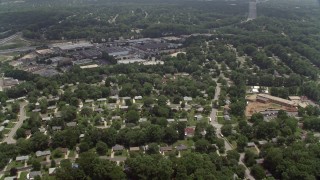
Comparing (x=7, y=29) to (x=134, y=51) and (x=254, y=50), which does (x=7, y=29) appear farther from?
(x=254, y=50)

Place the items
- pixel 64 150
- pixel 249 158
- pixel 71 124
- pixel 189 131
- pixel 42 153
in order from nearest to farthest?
pixel 249 158 → pixel 42 153 → pixel 64 150 → pixel 189 131 → pixel 71 124

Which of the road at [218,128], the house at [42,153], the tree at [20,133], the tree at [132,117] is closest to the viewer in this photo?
the road at [218,128]

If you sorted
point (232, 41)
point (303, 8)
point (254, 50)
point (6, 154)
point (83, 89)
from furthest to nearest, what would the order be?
point (303, 8), point (232, 41), point (254, 50), point (83, 89), point (6, 154)

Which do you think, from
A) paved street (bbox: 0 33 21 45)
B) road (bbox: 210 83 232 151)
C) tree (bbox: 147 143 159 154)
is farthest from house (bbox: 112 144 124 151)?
paved street (bbox: 0 33 21 45)

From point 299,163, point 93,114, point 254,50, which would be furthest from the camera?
point 254,50

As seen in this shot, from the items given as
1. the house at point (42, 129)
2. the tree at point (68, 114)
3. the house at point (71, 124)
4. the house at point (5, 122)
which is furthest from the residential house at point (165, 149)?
the house at point (5, 122)

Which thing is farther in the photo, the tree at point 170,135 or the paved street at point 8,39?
the paved street at point 8,39

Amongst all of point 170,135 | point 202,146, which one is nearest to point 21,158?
point 170,135

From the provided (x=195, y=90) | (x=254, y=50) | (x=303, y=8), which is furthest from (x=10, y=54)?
(x=303, y=8)

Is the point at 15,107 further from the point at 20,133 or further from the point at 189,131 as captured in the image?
the point at 189,131

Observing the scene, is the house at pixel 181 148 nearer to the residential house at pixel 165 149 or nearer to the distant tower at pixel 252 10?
the residential house at pixel 165 149

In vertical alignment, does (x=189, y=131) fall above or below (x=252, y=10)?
below
